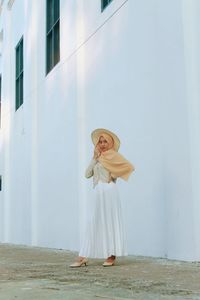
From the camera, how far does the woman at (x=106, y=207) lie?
21.3ft

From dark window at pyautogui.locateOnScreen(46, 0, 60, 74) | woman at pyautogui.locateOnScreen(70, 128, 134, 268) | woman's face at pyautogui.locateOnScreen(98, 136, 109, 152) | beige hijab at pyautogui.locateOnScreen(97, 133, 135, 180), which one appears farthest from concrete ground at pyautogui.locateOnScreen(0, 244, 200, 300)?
dark window at pyautogui.locateOnScreen(46, 0, 60, 74)

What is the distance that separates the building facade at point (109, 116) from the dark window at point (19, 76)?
106mm

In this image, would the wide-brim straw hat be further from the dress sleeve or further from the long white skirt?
the long white skirt

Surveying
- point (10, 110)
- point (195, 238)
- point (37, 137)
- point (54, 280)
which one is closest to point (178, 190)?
point (195, 238)

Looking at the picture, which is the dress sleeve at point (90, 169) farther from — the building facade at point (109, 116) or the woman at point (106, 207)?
the building facade at point (109, 116)

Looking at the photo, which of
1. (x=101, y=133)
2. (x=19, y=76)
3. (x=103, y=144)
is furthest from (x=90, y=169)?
(x=19, y=76)

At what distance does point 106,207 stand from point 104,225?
219 millimetres

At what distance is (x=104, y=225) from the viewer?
6555 mm

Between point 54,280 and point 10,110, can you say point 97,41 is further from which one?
point 10,110

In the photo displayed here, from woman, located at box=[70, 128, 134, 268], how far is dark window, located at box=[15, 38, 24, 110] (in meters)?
10.7

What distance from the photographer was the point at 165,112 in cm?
700

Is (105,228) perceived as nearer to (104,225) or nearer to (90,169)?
(104,225)

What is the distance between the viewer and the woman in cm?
649

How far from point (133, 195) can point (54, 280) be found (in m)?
3.13
